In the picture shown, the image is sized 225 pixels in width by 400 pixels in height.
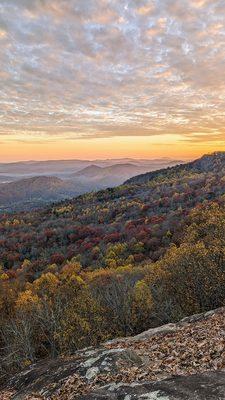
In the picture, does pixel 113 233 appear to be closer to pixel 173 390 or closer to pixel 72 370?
pixel 72 370

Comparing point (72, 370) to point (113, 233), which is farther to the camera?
point (113, 233)

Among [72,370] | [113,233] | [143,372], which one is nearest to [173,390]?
[143,372]

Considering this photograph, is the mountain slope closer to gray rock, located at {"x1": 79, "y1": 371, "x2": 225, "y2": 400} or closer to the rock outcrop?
the rock outcrop

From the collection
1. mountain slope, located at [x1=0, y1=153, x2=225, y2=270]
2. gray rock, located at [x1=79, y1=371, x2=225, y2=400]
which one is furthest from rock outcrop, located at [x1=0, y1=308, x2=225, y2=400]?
mountain slope, located at [x1=0, y1=153, x2=225, y2=270]

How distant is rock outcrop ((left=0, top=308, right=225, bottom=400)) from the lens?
12.9 meters

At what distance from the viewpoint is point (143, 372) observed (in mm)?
15320

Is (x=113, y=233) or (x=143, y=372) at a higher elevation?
(x=143, y=372)

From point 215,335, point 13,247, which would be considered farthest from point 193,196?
point 215,335

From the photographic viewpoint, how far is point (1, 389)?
1938 cm

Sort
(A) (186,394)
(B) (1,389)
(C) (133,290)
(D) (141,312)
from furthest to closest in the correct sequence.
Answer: (C) (133,290)
(D) (141,312)
(B) (1,389)
(A) (186,394)

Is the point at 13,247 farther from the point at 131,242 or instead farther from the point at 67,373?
the point at 67,373

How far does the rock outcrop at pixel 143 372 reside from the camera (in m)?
12.9

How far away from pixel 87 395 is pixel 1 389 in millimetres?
8060

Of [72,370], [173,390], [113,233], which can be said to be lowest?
[113,233]
